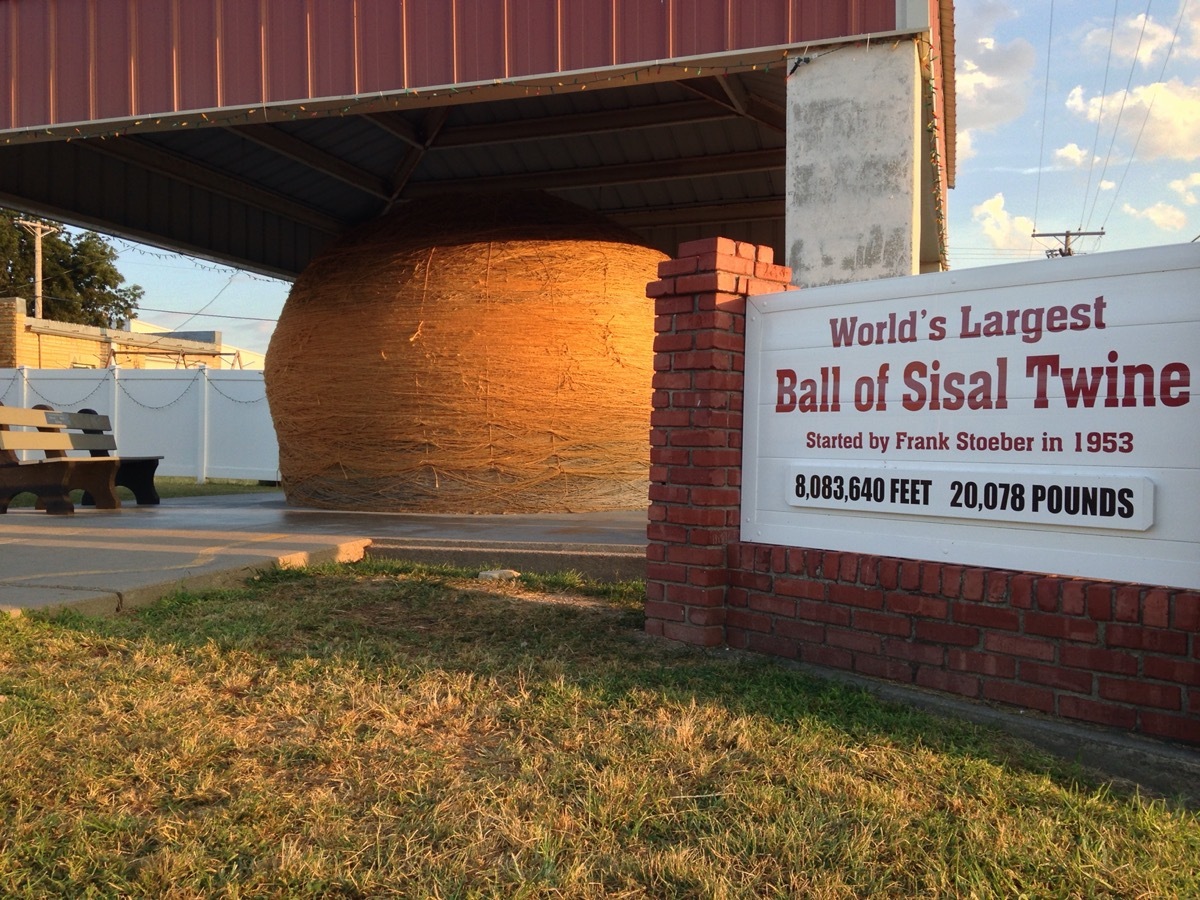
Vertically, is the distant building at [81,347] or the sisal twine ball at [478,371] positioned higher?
the distant building at [81,347]

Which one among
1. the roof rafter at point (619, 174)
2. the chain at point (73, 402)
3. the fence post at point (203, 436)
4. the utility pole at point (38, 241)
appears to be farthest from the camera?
the utility pole at point (38, 241)

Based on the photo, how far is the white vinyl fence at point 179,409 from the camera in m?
18.6

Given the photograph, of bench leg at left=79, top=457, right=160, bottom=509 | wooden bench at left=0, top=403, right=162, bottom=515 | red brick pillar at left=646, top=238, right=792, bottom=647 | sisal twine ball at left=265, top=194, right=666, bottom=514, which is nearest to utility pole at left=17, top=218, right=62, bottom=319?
bench leg at left=79, top=457, right=160, bottom=509

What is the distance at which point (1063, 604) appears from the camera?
353cm

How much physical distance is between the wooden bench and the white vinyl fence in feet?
21.9

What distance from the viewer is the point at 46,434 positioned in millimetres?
10406

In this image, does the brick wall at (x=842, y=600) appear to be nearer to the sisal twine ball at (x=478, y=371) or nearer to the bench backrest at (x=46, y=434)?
the sisal twine ball at (x=478, y=371)

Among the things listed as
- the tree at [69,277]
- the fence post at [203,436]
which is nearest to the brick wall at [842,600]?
the fence post at [203,436]

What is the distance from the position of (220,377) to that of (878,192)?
1493cm

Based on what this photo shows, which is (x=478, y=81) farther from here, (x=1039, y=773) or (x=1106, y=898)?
(x=1106, y=898)

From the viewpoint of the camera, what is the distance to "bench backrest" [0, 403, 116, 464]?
389 inches

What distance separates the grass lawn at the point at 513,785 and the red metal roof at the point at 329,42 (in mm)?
4913

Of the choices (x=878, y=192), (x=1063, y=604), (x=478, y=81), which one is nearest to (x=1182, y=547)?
(x=1063, y=604)

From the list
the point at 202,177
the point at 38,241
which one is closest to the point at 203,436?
the point at 202,177
